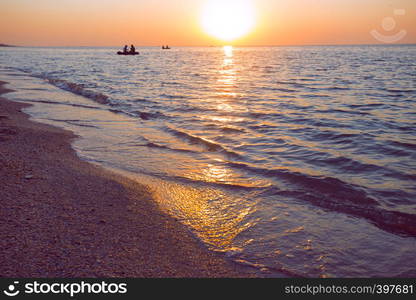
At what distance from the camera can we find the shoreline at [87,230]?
3584 millimetres

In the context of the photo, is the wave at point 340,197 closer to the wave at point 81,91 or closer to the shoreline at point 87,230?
the shoreline at point 87,230

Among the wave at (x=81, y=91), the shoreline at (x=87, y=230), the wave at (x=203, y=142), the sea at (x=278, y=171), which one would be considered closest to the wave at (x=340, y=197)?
the sea at (x=278, y=171)

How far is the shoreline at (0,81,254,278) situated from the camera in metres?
3.58

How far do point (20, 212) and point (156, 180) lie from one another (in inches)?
107

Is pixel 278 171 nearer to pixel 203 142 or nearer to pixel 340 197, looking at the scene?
pixel 340 197

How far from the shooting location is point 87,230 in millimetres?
4359

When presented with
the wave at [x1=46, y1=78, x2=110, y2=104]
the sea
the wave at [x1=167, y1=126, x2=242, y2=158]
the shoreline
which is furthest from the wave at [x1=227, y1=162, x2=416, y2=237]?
the wave at [x1=46, y1=78, x2=110, y2=104]

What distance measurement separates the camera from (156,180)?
683 cm

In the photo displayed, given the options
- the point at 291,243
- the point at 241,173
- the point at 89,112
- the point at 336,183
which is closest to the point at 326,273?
the point at 291,243

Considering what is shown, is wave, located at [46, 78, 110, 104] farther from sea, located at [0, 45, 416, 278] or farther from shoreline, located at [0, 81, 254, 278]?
shoreline, located at [0, 81, 254, 278]

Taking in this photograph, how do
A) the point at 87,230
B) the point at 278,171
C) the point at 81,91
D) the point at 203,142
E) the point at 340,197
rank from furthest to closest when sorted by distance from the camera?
the point at 81,91 < the point at 203,142 < the point at 278,171 < the point at 340,197 < the point at 87,230

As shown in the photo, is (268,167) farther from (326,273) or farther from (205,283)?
(205,283)

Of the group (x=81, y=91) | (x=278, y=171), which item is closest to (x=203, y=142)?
(x=278, y=171)

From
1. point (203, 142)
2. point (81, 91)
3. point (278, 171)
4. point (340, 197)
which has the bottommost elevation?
point (340, 197)
